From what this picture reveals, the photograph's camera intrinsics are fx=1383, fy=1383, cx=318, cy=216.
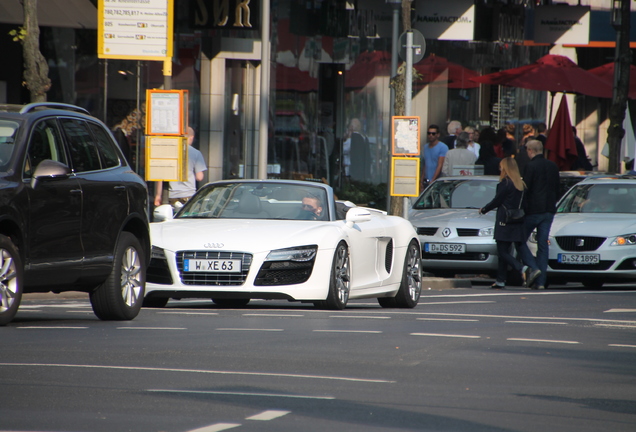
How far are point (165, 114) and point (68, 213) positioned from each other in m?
6.61

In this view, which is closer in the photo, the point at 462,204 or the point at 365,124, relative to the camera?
the point at 462,204

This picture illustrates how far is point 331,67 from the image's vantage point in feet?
94.0

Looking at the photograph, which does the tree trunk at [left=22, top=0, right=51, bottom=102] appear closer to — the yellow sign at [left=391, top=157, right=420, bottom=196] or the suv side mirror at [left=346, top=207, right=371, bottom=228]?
the suv side mirror at [left=346, top=207, right=371, bottom=228]

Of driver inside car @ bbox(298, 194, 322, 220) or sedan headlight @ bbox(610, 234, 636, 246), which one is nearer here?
driver inside car @ bbox(298, 194, 322, 220)

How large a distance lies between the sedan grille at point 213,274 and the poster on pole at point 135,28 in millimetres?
4746

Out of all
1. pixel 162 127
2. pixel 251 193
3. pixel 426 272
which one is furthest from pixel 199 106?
pixel 251 193

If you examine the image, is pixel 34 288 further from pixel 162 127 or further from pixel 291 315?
pixel 162 127

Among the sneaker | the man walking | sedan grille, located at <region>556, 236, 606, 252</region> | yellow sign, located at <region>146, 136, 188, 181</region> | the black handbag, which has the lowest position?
the sneaker

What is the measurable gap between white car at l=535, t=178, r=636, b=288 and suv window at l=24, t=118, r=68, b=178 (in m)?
9.40

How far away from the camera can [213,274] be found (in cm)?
1231

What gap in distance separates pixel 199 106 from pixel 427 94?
867 cm

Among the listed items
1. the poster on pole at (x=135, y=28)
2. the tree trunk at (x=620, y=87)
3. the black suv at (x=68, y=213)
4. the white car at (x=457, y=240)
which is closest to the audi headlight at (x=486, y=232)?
the white car at (x=457, y=240)

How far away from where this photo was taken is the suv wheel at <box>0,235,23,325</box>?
964 centimetres

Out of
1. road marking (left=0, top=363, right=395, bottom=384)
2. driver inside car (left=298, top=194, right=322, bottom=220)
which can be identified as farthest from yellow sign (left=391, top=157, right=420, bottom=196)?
road marking (left=0, top=363, right=395, bottom=384)
